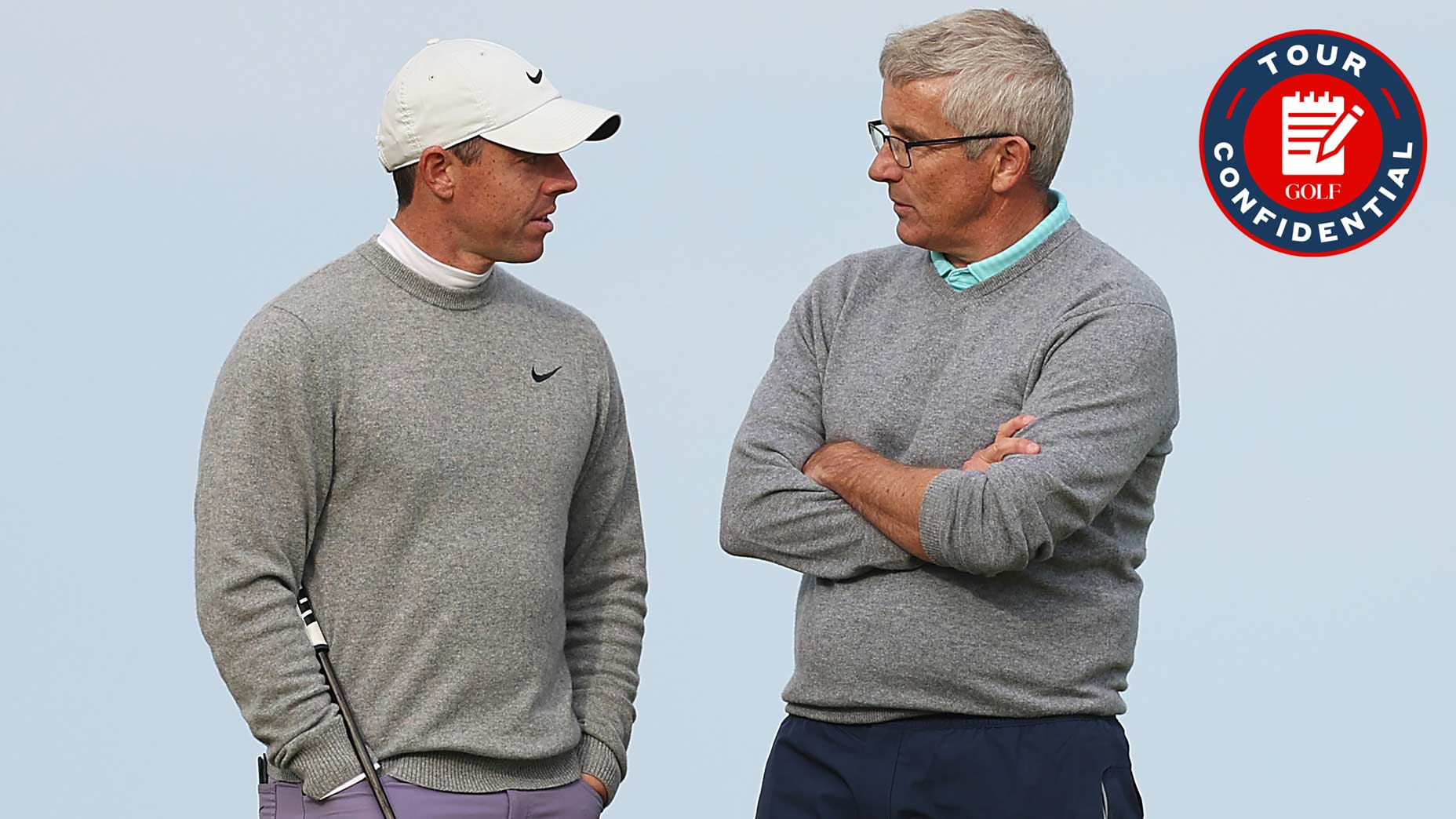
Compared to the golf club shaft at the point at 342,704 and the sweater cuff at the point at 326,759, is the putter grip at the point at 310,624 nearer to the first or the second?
the golf club shaft at the point at 342,704

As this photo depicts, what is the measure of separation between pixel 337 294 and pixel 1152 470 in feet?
4.22

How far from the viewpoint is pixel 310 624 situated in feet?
8.99

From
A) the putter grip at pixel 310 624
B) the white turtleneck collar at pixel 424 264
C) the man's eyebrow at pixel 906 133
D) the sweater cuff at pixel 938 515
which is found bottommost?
the putter grip at pixel 310 624

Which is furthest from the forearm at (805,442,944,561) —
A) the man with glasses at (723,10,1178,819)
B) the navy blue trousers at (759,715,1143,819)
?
the navy blue trousers at (759,715,1143,819)

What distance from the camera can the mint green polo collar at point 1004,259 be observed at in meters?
2.89

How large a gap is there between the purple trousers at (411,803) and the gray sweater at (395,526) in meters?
0.02

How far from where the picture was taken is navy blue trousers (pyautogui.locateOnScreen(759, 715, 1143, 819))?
2713 millimetres

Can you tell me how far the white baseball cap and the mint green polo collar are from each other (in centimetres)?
59

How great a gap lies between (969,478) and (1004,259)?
1.39ft

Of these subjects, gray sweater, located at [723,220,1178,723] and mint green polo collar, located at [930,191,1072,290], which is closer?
gray sweater, located at [723,220,1178,723]

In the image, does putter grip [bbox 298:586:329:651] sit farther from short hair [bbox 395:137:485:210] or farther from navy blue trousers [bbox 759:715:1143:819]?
navy blue trousers [bbox 759:715:1143:819]

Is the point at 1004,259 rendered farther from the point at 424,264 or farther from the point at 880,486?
the point at 424,264

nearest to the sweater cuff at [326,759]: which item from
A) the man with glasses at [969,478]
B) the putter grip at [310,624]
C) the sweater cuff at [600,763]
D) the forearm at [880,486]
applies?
the putter grip at [310,624]

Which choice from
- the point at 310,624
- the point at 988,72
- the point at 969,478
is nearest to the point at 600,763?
the point at 310,624
